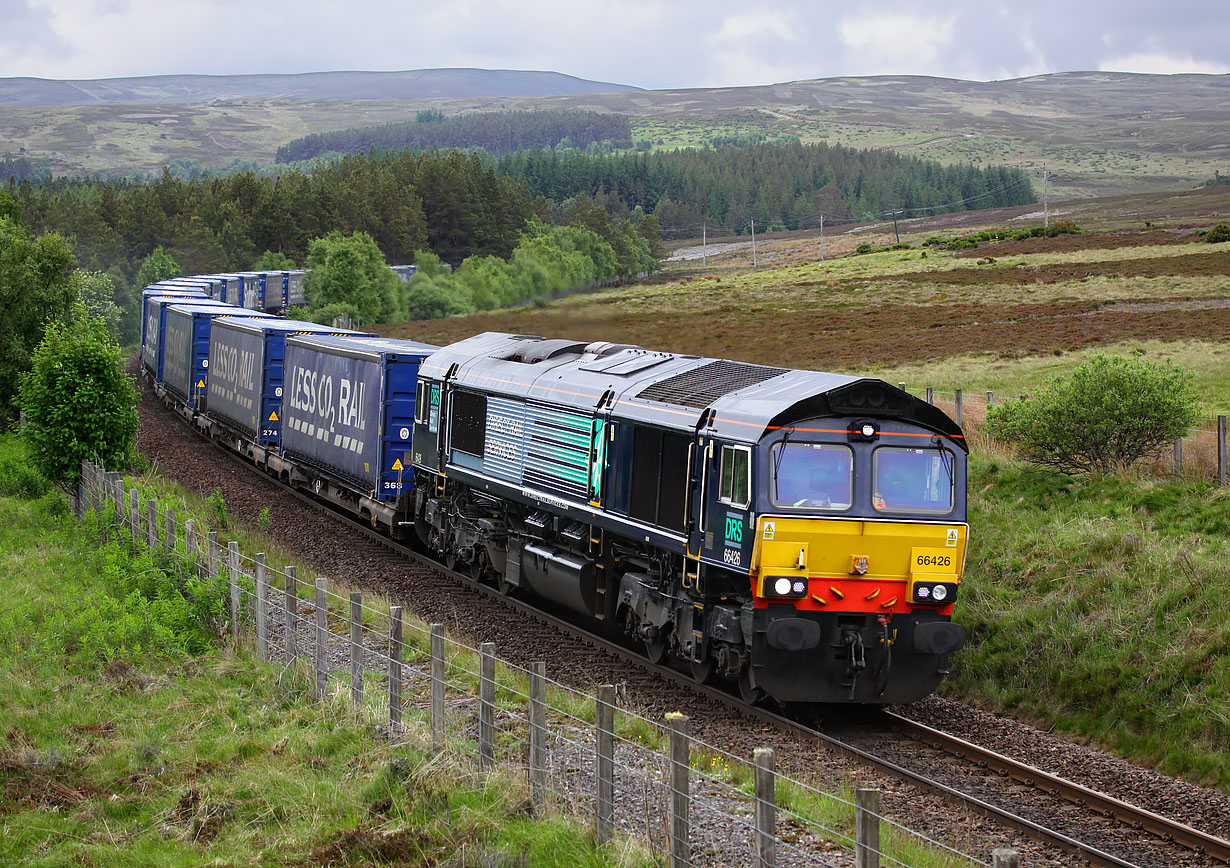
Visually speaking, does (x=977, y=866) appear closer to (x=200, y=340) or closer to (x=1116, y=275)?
(x=200, y=340)

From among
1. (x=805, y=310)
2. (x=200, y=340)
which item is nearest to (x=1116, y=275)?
(x=805, y=310)

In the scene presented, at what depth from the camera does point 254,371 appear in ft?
103

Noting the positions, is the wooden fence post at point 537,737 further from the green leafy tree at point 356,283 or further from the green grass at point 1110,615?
the green leafy tree at point 356,283

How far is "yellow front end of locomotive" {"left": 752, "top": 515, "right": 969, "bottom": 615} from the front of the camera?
12773 mm

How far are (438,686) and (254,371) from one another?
2298cm

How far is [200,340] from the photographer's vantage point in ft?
126

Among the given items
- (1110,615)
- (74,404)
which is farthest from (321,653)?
(74,404)

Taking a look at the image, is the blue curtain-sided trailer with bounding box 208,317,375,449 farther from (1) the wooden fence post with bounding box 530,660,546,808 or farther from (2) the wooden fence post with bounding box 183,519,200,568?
(1) the wooden fence post with bounding box 530,660,546,808

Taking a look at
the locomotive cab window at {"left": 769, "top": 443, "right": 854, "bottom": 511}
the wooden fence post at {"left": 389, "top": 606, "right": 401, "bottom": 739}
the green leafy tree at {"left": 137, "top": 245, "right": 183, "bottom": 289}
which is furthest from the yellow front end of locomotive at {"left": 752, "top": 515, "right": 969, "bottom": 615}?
the green leafy tree at {"left": 137, "top": 245, "right": 183, "bottom": 289}

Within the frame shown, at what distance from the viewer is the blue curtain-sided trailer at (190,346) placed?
38.4 m

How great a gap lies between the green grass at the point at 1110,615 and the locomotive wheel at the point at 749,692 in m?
3.30

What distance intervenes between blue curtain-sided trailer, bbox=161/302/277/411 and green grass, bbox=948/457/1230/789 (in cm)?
2652

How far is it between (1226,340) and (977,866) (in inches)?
1418

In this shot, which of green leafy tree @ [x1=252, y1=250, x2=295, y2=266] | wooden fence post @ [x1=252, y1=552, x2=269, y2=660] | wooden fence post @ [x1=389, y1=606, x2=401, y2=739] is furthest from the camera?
green leafy tree @ [x1=252, y1=250, x2=295, y2=266]
